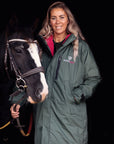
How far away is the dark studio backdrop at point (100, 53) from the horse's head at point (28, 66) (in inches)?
69.4

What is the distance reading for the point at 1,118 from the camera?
1994mm

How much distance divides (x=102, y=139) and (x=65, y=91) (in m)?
1.90

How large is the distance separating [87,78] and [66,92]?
1.03 feet

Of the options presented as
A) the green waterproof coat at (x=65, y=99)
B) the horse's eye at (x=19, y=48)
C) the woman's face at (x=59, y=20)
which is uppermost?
the woman's face at (x=59, y=20)

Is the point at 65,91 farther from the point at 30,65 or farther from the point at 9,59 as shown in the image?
the point at 9,59

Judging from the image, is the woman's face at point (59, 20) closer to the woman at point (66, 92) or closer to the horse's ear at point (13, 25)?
the woman at point (66, 92)

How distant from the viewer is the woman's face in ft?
7.23

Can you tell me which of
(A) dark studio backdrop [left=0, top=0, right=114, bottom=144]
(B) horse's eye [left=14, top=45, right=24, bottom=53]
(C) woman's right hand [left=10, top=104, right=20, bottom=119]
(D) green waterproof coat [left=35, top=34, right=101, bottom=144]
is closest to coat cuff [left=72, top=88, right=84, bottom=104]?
(D) green waterproof coat [left=35, top=34, right=101, bottom=144]

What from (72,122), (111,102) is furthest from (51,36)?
(111,102)

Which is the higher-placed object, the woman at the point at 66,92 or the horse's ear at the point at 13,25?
the horse's ear at the point at 13,25

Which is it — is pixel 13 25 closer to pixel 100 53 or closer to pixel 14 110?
pixel 14 110

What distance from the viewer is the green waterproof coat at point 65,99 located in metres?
2.03

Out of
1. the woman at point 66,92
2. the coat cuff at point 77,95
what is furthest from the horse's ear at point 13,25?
the coat cuff at point 77,95

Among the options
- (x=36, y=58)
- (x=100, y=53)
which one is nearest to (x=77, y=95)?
(x=36, y=58)
